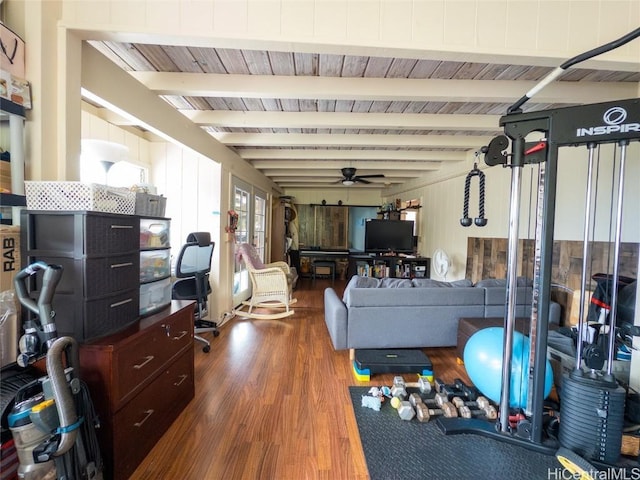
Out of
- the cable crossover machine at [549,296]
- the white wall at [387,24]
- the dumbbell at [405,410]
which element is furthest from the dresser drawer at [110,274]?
the cable crossover machine at [549,296]

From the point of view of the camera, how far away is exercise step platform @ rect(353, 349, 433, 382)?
2385 millimetres

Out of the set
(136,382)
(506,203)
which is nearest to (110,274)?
(136,382)

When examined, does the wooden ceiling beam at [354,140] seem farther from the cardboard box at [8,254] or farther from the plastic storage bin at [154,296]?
the cardboard box at [8,254]

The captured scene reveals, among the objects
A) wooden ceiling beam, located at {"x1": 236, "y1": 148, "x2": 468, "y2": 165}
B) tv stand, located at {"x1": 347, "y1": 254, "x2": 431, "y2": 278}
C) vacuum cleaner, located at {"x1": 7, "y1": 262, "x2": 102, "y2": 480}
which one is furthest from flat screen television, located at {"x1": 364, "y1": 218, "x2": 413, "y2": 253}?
vacuum cleaner, located at {"x1": 7, "y1": 262, "x2": 102, "y2": 480}

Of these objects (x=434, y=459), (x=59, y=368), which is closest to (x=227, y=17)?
(x=59, y=368)

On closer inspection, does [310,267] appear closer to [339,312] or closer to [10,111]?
[339,312]

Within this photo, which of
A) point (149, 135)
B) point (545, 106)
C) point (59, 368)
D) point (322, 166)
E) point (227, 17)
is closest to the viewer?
point (59, 368)

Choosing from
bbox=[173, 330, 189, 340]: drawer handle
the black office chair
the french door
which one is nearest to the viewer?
bbox=[173, 330, 189, 340]: drawer handle

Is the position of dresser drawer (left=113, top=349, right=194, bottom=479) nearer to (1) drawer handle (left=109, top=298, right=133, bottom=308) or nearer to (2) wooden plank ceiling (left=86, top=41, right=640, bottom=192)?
(1) drawer handle (left=109, top=298, right=133, bottom=308)

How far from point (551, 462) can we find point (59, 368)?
7.78ft

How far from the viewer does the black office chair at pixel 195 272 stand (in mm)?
3008

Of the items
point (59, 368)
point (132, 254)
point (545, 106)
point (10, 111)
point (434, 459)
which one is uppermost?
point (545, 106)

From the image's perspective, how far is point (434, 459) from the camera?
61.2 inches

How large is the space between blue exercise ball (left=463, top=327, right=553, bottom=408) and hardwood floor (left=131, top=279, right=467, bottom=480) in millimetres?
537
